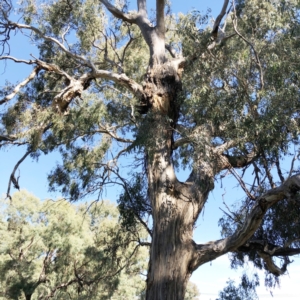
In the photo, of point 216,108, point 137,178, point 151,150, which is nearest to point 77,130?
point 137,178

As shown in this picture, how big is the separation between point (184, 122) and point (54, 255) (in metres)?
7.94

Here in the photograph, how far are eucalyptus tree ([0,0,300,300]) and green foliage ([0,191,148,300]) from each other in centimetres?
468

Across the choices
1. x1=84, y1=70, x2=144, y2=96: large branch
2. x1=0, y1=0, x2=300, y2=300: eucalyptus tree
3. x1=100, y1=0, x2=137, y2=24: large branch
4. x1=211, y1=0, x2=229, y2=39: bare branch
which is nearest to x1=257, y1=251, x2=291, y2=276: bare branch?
x1=0, y1=0, x2=300, y2=300: eucalyptus tree

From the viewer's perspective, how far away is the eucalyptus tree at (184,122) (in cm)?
494

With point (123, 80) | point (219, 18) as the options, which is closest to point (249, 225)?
point (123, 80)

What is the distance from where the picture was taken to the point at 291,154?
5.32 meters

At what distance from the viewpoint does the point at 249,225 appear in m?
4.70

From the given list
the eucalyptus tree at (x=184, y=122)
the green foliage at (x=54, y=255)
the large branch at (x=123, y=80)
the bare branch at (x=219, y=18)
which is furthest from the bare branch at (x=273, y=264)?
the green foliage at (x=54, y=255)

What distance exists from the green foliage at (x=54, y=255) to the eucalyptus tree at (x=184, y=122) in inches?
184

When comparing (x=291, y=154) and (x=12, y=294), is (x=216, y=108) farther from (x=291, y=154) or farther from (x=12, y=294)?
(x=12, y=294)

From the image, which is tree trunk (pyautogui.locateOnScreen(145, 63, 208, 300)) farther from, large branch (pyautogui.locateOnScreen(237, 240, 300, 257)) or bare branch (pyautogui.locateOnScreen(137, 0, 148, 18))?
bare branch (pyautogui.locateOnScreen(137, 0, 148, 18))

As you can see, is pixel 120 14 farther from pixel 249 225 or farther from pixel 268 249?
pixel 268 249

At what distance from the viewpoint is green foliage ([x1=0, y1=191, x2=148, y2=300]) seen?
12.1 metres

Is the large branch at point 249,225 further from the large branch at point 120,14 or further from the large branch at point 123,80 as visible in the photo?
the large branch at point 120,14
